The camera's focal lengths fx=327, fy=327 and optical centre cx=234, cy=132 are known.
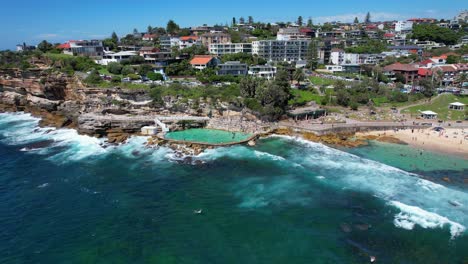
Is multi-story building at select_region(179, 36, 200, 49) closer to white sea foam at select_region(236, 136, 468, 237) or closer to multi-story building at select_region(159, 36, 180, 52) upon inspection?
multi-story building at select_region(159, 36, 180, 52)

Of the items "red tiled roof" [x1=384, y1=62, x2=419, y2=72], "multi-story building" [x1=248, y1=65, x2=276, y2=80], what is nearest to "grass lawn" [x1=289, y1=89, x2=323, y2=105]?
"multi-story building" [x1=248, y1=65, x2=276, y2=80]

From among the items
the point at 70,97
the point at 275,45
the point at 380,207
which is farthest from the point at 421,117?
the point at 70,97

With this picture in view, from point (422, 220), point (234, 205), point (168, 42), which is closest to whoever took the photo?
point (422, 220)

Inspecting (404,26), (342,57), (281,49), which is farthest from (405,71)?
(404,26)

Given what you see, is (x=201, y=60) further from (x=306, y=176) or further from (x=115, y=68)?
(x=306, y=176)

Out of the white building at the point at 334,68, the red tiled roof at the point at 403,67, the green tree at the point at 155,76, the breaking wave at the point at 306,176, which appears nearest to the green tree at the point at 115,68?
the green tree at the point at 155,76

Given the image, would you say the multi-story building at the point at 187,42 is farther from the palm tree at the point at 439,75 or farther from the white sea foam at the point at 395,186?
the white sea foam at the point at 395,186
